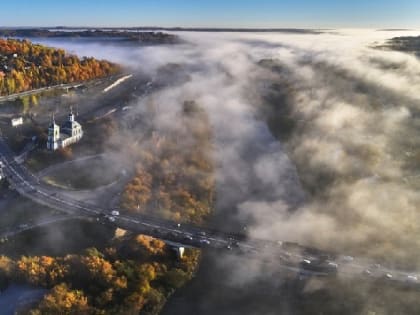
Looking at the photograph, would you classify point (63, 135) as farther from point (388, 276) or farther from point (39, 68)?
point (39, 68)

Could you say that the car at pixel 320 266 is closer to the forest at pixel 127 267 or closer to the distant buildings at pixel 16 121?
the forest at pixel 127 267

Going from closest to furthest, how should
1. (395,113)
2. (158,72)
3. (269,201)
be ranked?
Result: (269,201), (395,113), (158,72)

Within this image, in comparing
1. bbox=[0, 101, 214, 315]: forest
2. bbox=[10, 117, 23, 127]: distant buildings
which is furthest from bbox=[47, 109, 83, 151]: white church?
bbox=[0, 101, 214, 315]: forest

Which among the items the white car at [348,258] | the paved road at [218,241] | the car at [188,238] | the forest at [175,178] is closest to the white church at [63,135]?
the paved road at [218,241]

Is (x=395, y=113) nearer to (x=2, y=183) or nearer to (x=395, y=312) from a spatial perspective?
(x=395, y=312)

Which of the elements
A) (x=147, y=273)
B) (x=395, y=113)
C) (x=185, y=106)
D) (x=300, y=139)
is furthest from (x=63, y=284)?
(x=395, y=113)

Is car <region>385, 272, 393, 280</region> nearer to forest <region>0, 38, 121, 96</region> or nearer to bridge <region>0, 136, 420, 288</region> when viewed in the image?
bridge <region>0, 136, 420, 288</region>
